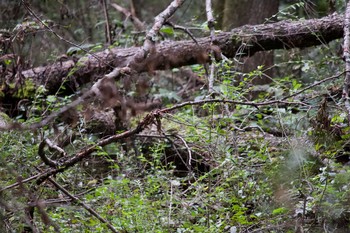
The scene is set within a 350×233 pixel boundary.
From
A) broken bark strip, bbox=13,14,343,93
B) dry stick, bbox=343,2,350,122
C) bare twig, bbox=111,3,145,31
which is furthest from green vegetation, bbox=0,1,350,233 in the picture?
bare twig, bbox=111,3,145,31

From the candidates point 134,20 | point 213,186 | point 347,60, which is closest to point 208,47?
point 347,60

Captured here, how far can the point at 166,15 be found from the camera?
5.97 metres

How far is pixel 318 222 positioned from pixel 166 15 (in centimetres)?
287

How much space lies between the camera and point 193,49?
22.8 ft

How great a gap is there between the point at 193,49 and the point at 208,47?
514 mm

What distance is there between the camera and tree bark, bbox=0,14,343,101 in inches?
260

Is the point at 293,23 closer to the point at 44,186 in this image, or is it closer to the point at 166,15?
the point at 166,15

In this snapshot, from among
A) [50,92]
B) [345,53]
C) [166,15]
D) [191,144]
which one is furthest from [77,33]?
[345,53]

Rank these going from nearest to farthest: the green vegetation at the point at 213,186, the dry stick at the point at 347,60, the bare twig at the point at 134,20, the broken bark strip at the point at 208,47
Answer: the green vegetation at the point at 213,186 → the dry stick at the point at 347,60 → the broken bark strip at the point at 208,47 → the bare twig at the point at 134,20

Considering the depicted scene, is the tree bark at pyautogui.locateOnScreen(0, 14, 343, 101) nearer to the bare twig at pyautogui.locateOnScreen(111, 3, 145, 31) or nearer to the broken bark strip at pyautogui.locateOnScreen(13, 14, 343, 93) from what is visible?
the broken bark strip at pyautogui.locateOnScreen(13, 14, 343, 93)

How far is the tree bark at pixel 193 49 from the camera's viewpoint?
6609 mm

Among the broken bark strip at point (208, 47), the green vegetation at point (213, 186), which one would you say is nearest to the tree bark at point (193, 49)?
the broken bark strip at point (208, 47)

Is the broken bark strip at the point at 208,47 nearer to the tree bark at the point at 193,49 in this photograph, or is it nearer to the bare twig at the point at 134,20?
the tree bark at the point at 193,49

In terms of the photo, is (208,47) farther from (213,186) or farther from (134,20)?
(134,20)
